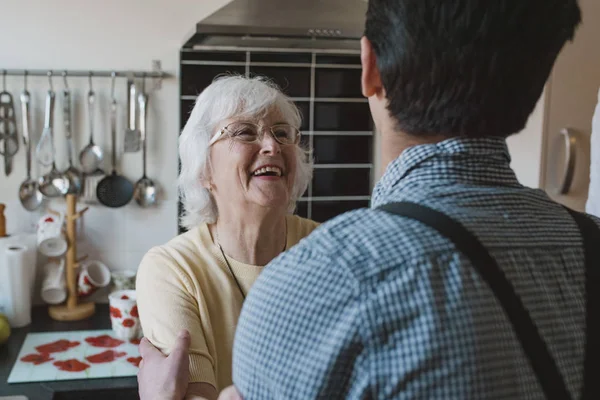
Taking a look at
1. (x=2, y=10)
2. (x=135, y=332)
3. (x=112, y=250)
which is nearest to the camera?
(x=135, y=332)

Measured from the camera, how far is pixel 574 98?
71.1 inches

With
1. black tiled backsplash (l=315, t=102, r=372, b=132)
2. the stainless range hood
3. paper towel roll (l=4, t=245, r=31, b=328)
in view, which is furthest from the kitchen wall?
black tiled backsplash (l=315, t=102, r=372, b=132)

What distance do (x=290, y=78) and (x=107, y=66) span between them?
25.3 inches

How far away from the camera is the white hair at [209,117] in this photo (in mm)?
1278

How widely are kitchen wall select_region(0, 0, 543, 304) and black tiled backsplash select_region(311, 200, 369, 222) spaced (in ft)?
1.74

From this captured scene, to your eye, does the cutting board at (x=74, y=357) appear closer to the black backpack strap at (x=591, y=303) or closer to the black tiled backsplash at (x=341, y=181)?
the black tiled backsplash at (x=341, y=181)

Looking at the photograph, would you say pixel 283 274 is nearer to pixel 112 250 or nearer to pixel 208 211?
pixel 208 211

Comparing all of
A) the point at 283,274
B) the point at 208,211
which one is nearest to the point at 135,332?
the point at 208,211

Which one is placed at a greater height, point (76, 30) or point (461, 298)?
point (76, 30)

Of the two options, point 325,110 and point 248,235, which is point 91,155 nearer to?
point 325,110

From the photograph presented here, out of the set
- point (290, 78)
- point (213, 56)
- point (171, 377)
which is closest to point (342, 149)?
point (290, 78)

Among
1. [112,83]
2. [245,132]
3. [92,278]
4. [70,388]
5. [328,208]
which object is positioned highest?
[112,83]

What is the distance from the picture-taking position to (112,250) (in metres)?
2.31

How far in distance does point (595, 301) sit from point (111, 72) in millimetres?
1959
